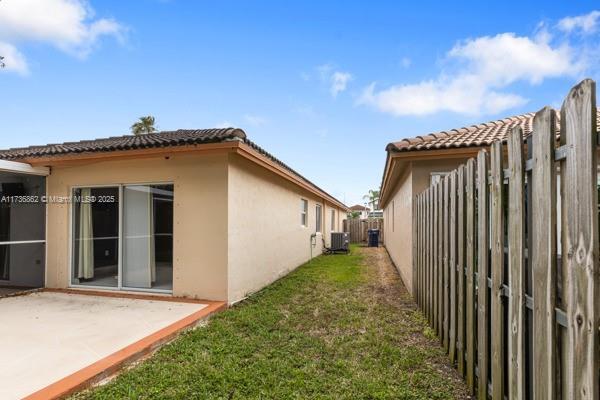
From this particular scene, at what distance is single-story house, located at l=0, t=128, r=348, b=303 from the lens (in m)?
5.99

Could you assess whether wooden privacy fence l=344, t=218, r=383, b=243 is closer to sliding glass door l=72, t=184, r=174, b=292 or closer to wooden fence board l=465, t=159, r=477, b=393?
sliding glass door l=72, t=184, r=174, b=292

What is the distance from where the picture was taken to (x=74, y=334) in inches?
167

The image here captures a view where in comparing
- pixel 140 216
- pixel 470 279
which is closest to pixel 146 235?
pixel 140 216

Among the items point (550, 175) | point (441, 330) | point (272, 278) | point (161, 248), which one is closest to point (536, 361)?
point (550, 175)

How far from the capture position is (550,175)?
1.58 m

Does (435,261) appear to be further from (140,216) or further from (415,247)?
(140,216)

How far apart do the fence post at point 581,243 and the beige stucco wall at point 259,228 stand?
17.1ft

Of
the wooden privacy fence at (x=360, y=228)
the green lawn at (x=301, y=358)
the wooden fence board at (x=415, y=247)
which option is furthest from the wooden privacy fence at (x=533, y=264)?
the wooden privacy fence at (x=360, y=228)

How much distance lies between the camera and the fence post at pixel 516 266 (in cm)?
190

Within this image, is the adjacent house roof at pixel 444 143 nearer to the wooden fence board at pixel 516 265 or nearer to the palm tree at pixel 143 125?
the wooden fence board at pixel 516 265

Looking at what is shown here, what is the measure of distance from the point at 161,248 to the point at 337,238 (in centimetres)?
1028

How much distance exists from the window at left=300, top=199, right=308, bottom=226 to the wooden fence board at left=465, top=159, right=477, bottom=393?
920 cm

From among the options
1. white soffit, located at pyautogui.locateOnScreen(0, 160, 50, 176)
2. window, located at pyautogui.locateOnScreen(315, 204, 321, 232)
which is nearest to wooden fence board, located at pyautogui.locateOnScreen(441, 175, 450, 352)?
white soffit, located at pyautogui.locateOnScreen(0, 160, 50, 176)

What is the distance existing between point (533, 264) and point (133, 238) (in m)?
6.64
